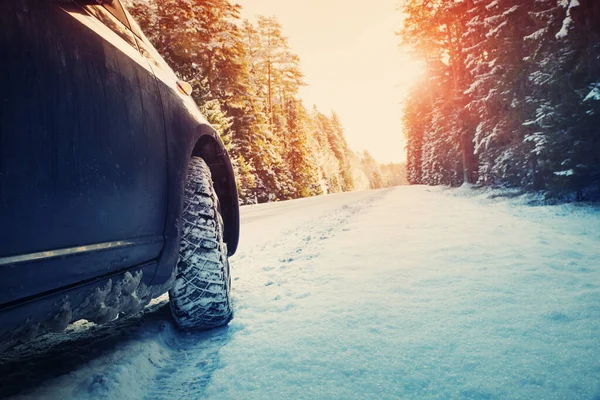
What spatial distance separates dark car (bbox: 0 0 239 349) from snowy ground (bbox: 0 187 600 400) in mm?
308

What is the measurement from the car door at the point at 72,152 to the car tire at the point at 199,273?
0.80 feet

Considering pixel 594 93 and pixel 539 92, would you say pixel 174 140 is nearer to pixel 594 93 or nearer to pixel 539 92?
pixel 594 93

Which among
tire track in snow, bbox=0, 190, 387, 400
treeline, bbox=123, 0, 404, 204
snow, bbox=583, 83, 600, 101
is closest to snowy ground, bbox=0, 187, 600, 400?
tire track in snow, bbox=0, 190, 387, 400

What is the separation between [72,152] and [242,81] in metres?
21.5

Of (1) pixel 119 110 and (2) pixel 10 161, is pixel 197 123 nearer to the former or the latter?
(1) pixel 119 110

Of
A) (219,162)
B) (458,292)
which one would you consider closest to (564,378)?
(458,292)

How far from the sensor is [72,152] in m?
1.08

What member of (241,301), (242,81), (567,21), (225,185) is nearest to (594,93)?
(567,21)

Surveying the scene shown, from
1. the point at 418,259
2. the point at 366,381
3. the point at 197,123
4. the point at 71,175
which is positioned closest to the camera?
the point at 71,175

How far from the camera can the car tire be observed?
1.78 m

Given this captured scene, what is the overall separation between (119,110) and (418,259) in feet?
8.73

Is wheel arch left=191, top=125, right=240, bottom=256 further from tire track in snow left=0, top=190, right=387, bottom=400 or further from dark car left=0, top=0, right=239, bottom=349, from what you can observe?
tire track in snow left=0, top=190, right=387, bottom=400

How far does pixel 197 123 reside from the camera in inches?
78.4

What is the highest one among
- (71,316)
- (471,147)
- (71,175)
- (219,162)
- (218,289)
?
(471,147)
